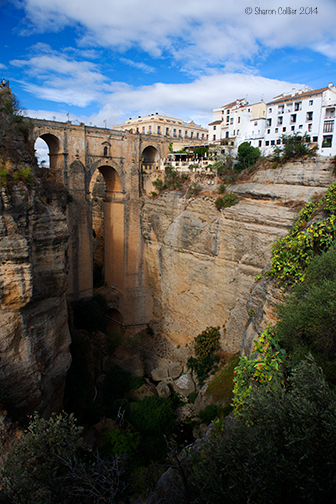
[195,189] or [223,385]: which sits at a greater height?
[195,189]

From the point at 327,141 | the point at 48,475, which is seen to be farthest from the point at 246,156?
the point at 48,475

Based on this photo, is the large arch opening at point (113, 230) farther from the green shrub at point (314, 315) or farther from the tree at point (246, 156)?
the green shrub at point (314, 315)

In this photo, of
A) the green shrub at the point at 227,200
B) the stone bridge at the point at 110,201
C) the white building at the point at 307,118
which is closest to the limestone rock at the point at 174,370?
the stone bridge at the point at 110,201

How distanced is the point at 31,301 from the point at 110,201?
15358 millimetres

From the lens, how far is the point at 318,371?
4.70 m

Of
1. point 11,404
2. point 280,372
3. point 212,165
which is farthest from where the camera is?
point 212,165

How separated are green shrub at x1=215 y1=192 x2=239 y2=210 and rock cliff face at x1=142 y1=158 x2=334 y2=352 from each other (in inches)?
13.1

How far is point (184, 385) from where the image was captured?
17.1 m

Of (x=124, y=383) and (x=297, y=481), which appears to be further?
(x=124, y=383)

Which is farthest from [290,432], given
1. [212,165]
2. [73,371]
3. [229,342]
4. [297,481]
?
[212,165]

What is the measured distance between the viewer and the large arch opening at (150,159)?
79.7ft

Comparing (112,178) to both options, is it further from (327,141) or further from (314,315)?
(314,315)

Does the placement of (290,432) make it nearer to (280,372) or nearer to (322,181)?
(280,372)

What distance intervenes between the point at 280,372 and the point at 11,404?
6872 millimetres
